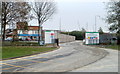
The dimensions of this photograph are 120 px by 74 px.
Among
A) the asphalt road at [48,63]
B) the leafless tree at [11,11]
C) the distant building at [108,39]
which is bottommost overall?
the asphalt road at [48,63]

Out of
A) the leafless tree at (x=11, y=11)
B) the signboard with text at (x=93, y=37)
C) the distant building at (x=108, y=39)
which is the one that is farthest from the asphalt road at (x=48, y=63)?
the signboard with text at (x=93, y=37)

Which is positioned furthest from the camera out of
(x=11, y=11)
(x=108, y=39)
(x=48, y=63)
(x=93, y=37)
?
(x=93, y=37)

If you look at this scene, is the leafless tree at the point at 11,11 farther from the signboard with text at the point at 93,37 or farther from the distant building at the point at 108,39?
the distant building at the point at 108,39

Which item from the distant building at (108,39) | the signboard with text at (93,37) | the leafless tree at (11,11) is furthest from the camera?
the signboard with text at (93,37)

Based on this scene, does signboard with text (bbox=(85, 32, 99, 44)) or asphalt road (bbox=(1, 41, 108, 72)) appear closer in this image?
asphalt road (bbox=(1, 41, 108, 72))

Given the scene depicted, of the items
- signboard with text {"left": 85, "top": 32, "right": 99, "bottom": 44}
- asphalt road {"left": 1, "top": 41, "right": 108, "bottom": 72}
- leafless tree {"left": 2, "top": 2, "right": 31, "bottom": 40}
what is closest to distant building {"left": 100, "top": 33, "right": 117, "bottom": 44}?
signboard with text {"left": 85, "top": 32, "right": 99, "bottom": 44}

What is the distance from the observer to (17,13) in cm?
2736

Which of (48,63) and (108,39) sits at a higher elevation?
(108,39)

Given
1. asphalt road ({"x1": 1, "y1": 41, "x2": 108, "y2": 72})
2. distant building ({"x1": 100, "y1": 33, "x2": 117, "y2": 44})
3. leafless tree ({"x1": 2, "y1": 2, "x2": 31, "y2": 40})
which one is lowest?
asphalt road ({"x1": 1, "y1": 41, "x2": 108, "y2": 72})

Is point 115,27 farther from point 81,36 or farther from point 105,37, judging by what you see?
point 81,36

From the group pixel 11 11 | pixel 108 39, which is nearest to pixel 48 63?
pixel 11 11

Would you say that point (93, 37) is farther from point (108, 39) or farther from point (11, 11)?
point (11, 11)

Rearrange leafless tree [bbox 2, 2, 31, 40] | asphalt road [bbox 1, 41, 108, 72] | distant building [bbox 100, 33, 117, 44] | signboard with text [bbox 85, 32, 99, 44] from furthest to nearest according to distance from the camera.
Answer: signboard with text [bbox 85, 32, 99, 44], distant building [bbox 100, 33, 117, 44], leafless tree [bbox 2, 2, 31, 40], asphalt road [bbox 1, 41, 108, 72]

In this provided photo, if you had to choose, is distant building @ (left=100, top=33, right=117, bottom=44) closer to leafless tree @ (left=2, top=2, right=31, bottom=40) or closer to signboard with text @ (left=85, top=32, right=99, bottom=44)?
signboard with text @ (left=85, top=32, right=99, bottom=44)
